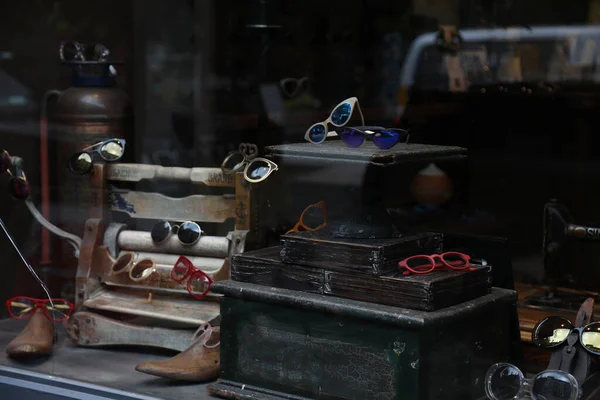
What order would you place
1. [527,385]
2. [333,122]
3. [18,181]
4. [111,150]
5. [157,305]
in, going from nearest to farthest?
[527,385] → [333,122] → [157,305] → [111,150] → [18,181]

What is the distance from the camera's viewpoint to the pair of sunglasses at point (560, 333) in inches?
135

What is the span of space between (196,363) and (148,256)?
61 centimetres

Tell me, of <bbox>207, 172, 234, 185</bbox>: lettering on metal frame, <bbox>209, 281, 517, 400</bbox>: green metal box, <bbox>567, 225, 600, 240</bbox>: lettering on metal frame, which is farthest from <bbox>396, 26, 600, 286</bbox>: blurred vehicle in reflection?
<bbox>209, 281, 517, 400</bbox>: green metal box

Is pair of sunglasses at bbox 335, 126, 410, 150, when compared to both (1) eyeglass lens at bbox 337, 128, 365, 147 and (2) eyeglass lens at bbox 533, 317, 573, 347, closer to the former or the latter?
(1) eyeglass lens at bbox 337, 128, 365, 147

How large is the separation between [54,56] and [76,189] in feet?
2.00

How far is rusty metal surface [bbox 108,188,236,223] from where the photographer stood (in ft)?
13.6

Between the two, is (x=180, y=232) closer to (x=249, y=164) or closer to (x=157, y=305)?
(x=157, y=305)

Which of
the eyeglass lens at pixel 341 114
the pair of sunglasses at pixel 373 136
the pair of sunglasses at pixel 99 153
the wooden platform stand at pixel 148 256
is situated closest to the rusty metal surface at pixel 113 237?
the wooden platform stand at pixel 148 256

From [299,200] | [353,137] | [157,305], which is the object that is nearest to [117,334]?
[157,305]

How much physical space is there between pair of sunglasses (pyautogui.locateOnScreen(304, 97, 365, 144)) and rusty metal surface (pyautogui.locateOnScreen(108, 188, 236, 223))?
507mm

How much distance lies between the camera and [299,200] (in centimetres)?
399

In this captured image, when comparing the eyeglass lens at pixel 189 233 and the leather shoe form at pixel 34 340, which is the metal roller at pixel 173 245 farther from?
the leather shoe form at pixel 34 340

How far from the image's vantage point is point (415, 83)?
4219 mm

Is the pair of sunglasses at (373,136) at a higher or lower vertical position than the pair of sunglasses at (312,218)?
higher
